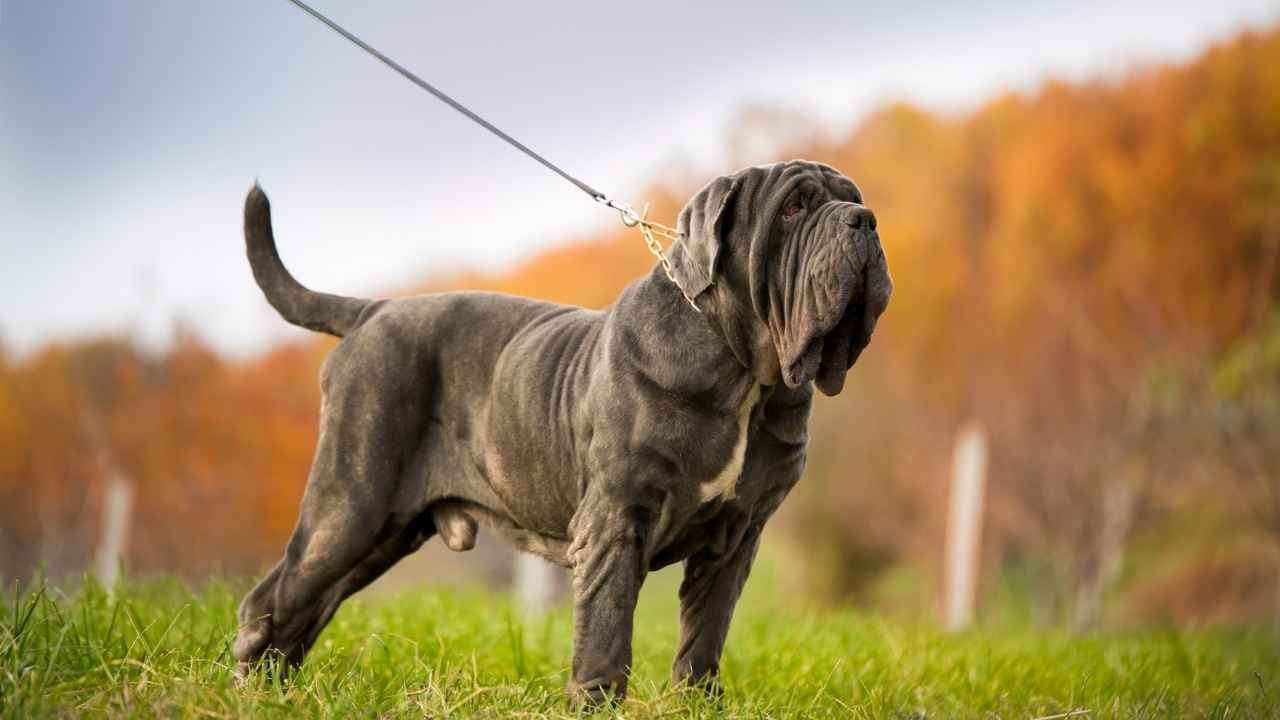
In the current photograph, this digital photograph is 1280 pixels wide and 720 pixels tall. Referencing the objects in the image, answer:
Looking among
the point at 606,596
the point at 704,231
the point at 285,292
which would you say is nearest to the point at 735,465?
the point at 606,596

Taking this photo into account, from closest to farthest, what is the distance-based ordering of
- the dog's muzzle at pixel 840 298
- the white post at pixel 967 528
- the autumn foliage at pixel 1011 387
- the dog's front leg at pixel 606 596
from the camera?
1. the dog's muzzle at pixel 840 298
2. the dog's front leg at pixel 606 596
3. the white post at pixel 967 528
4. the autumn foliage at pixel 1011 387

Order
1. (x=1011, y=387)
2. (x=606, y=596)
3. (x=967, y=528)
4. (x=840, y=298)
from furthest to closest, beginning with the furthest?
1. (x=1011, y=387)
2. (x=967, y=528)
3. (x=606, y=596)
4. (x=840, y=298)

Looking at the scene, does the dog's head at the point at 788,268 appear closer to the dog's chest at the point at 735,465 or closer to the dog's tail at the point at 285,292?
the dog's chest at the point at 735,465

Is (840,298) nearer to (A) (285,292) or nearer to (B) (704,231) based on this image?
(B) (704,231)

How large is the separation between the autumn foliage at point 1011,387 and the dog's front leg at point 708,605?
11633 mm

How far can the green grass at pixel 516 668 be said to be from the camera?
3.45 m

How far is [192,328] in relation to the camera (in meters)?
20.0

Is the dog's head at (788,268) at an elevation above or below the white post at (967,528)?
above

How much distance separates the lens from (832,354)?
11.0 feet

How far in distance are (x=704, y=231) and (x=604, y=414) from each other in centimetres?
64

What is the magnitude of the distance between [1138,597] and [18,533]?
754 inches

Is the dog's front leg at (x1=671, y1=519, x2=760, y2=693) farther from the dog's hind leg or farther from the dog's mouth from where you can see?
the dog's hind leg

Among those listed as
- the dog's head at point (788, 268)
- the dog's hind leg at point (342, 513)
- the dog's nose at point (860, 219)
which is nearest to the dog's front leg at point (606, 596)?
the dog's head at point (788, 268)

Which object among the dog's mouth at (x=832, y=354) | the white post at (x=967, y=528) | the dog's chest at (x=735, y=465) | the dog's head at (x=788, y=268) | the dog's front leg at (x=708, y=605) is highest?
the dog's head at (x=788, y=268)
